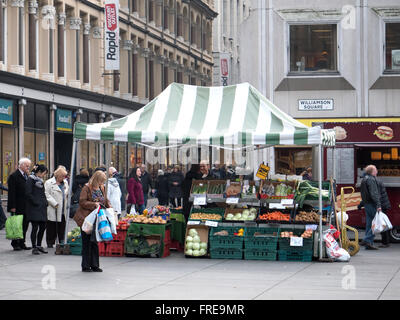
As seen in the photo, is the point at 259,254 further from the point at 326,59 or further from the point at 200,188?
the point at 326,59

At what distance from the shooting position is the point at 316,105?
1105 inches

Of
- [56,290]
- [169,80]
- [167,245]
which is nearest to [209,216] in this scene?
[167,245]

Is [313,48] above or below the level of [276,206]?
above

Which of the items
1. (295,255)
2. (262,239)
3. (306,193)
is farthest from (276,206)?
(295,255)

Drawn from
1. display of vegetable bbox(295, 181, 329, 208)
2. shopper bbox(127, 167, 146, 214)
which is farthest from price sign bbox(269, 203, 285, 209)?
shopper bbox(127, 167, 146, 214)

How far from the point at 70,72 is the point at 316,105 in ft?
51.1

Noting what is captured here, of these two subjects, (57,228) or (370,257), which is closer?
(370,257)

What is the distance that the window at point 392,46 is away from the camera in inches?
1116

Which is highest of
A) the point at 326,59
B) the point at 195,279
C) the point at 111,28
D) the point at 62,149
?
the point at 111,28

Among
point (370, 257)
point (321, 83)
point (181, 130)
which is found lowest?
point (370, 257)

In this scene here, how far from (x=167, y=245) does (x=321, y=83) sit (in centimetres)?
1224

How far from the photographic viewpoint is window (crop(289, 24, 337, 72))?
28.4 m
